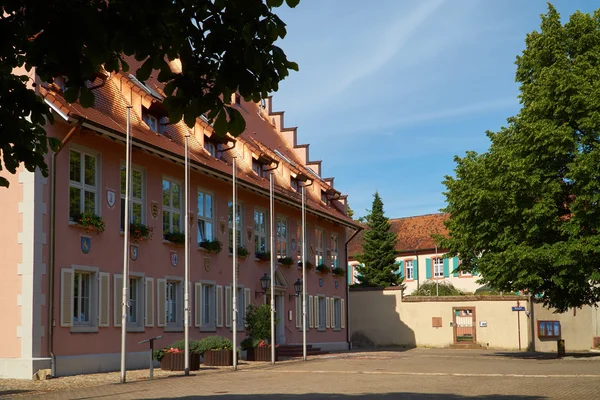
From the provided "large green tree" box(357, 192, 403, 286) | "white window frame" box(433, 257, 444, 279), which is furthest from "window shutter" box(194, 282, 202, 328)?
"white window frame" box(433, 257, 444, 279)

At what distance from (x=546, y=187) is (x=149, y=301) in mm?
13993

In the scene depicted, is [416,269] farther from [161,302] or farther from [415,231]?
[161,302]

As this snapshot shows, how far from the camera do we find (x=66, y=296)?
68.1ft

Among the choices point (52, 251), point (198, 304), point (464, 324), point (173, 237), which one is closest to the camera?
point (52, 251)

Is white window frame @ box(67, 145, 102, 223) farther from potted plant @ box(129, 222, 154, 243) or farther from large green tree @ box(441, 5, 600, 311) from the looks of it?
large green tree @ box(441, 5, 600, 311)

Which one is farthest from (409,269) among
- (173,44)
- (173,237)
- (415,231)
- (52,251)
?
(173,44)

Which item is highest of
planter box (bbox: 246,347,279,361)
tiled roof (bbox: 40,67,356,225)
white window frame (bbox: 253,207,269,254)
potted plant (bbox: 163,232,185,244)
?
tiled roof (bbox: 40,67,356,225)

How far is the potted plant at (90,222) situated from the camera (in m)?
21.2

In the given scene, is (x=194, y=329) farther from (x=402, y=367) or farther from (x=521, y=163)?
(x=521, y=163)

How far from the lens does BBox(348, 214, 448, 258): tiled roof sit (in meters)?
66.0

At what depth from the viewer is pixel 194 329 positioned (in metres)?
27.2

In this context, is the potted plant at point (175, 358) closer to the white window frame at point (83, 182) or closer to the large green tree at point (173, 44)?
the white window frame at point (83, 182)

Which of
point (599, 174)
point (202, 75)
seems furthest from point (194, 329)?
point (202, 75)

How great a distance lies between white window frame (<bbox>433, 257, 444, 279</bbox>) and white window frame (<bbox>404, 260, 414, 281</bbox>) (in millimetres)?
1809
